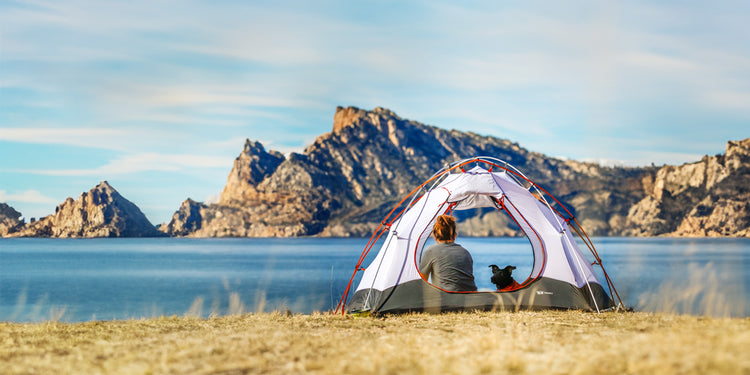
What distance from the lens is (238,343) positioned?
6.83 meters

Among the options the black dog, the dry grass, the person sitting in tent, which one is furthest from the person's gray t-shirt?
the dry grass

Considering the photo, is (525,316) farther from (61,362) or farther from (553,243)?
(61,362)

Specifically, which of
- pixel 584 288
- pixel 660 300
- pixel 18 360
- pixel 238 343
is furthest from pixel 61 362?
pixel 660 300

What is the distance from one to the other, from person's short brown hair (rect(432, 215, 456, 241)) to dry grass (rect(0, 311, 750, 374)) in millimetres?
1674

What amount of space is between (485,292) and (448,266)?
917 millimetres

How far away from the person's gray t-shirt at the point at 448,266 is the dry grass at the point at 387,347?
4.31ft

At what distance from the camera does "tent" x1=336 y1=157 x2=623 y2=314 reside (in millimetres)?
11039

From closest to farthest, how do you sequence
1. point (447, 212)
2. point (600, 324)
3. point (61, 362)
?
point (61, 362) → point (600, 324) → point (447, 212)

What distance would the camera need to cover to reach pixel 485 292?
11.1m

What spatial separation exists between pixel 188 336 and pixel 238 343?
140 centimetres

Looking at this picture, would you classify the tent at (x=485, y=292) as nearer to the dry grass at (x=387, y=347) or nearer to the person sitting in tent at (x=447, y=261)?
the person sitting in tent at (x=447, y=261)

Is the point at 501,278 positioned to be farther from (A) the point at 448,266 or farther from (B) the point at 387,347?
(B) the point at 387,347

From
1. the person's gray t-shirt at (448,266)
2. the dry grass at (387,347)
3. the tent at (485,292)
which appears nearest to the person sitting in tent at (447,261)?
the person's gray t-shirt at (448,266)

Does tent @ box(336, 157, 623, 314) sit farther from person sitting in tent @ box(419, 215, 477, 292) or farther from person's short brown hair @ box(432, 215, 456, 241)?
person's short brown hair @ box(432, 215, 456, 241)
